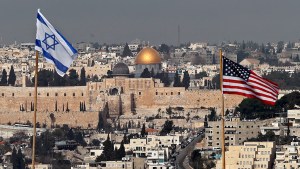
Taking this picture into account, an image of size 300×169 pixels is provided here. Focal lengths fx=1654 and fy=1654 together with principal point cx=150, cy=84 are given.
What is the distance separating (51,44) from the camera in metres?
24.8

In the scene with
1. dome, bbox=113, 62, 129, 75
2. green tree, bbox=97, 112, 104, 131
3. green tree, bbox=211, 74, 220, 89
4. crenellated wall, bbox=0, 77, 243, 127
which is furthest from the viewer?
green tree, bbox=211, 74, 220, 89

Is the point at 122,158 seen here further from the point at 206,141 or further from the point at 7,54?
the point at 7,54

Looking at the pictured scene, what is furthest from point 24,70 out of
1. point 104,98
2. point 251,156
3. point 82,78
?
point 251,156

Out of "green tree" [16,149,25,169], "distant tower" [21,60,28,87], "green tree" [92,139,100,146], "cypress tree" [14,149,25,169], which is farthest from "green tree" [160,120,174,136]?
"distant tower" [21,60,28,87]

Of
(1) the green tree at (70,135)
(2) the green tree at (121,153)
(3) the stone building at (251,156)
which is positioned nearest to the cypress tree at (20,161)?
(2) the green tree at (121,153)

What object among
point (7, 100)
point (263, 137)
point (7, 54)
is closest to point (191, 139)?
point (263, 137)

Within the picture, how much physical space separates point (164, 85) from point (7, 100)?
11923mm

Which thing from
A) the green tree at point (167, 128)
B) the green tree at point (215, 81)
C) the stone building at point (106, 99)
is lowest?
the green tree at point (167, 128)

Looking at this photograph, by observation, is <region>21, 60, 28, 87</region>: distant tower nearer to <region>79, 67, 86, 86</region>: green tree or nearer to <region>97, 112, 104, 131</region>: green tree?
<region>79, 67, 86, 86</region>: green tree

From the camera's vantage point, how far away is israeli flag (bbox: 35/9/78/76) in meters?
24.7

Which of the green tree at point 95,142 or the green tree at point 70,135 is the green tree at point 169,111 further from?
the green tree at point 95,142

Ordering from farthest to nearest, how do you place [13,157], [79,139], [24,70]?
[24,70] → [79,139] → [13,157]

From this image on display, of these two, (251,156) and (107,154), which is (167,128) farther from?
(251,156)

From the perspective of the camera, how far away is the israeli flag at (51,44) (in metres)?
24.7
